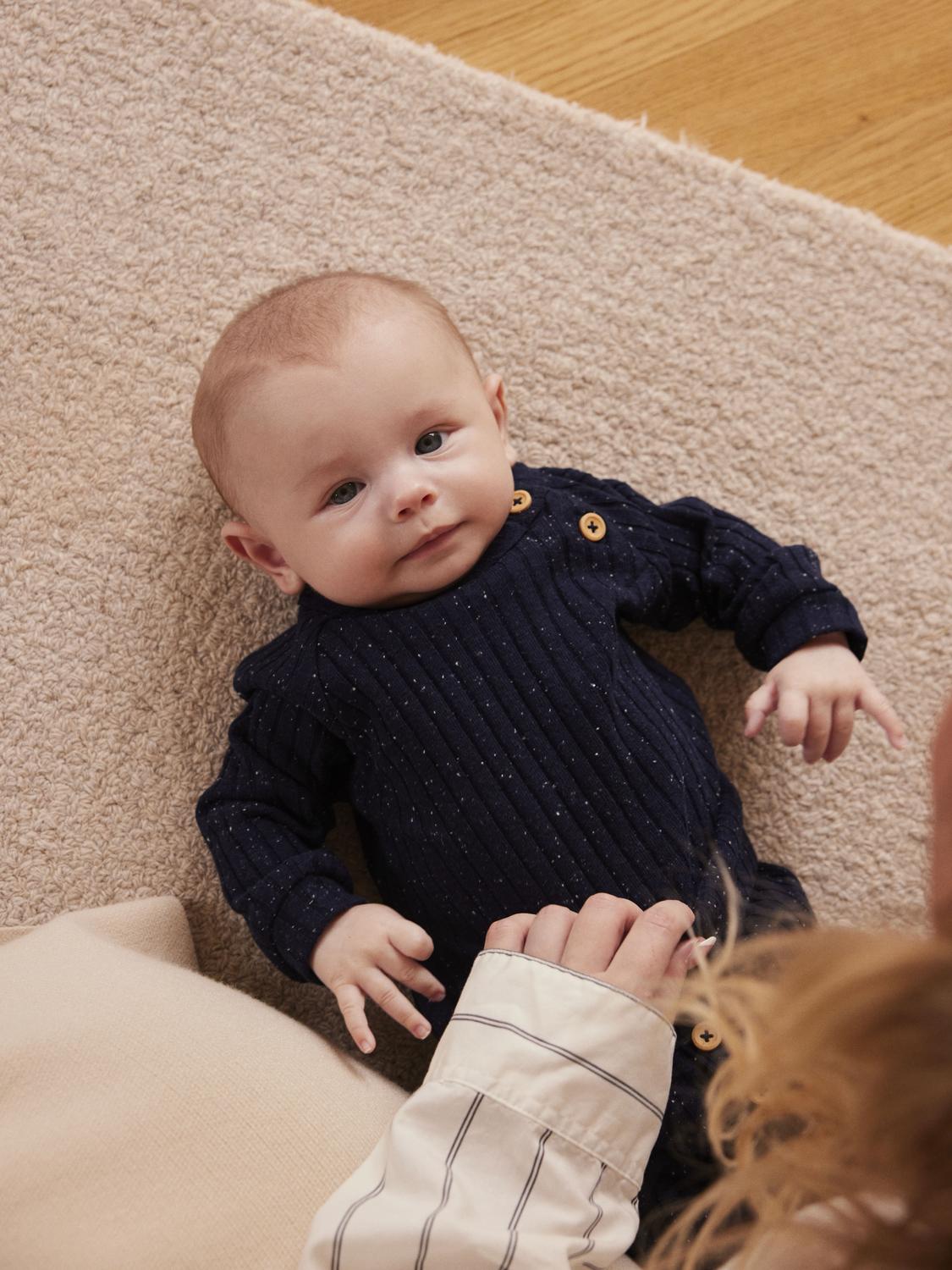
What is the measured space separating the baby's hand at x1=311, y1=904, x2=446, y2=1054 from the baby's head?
243 mm

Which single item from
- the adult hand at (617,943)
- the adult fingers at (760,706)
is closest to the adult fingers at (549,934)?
the adult hand at (617,943)

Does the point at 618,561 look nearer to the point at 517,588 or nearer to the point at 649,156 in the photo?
the point at 517,588

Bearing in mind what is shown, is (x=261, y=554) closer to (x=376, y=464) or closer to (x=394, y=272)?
(x=376, y=464)

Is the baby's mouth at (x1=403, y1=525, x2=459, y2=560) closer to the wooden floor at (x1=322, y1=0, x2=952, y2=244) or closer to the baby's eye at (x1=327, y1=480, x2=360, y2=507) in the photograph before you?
the baby's eye at (x1=327, y1=480, x2=360, y2=507)

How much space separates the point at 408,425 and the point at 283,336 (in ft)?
0.36

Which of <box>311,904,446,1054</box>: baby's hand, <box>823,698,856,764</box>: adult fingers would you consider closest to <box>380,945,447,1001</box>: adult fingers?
<box>311,904,446,1054</box>: baby's hand

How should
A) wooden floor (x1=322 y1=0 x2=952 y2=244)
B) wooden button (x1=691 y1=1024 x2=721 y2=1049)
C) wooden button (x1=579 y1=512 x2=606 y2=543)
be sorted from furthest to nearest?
wooden floor (x1=322 y1=0 x2=952 y2=244) < wooden button (x1=579 y1=512 x2=606 y2=543) < wooden button (x1=691 y1=1024 x2=721 y2=1049)

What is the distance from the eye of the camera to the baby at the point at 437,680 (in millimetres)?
763

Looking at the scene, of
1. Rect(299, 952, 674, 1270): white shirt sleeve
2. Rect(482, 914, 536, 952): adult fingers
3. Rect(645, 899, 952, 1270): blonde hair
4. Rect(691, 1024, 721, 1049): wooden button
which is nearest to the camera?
Rect(645, 899, 952, 1270): blonde hair

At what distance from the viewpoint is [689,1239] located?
0.72m

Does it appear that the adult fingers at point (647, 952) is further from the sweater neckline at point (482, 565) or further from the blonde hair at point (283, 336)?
the blonde hair at point (283, 336)

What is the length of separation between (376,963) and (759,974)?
0.98ft

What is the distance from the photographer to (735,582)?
0.88m

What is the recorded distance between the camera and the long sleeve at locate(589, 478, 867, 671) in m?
0.85
